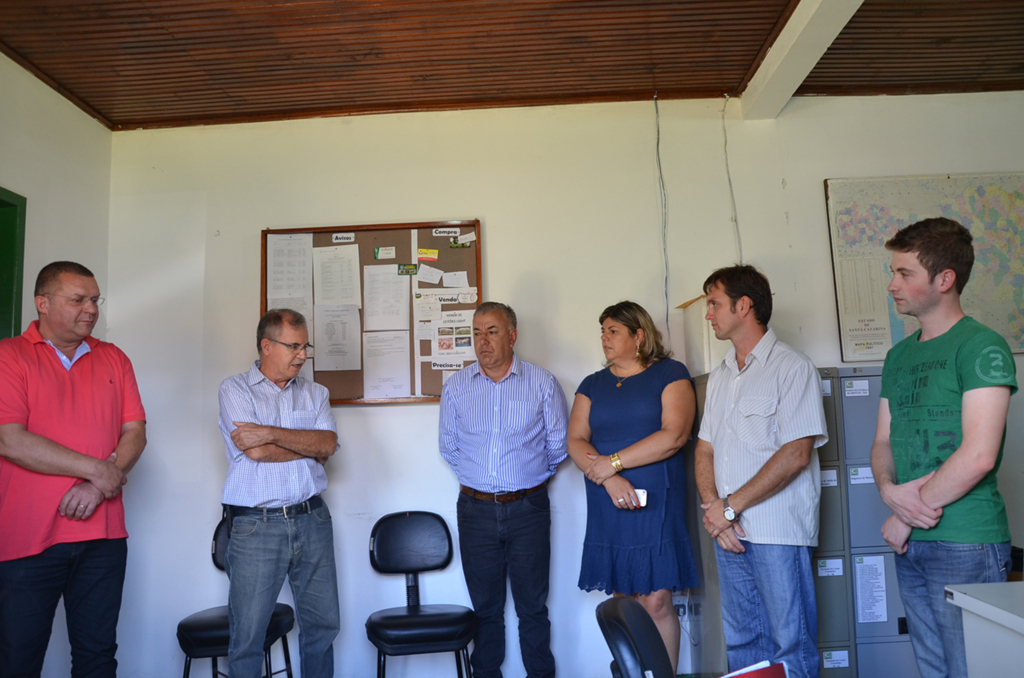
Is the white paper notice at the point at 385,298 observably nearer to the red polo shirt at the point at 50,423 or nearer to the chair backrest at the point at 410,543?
the chair backrest at the point at 410,543

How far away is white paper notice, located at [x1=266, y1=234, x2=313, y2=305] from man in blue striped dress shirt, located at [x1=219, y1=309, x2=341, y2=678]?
0.81 m

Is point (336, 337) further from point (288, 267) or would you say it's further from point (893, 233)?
point (893, 233)

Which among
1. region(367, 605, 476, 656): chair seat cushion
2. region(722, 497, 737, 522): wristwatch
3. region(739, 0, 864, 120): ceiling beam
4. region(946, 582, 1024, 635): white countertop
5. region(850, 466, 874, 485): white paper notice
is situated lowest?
region(367, 605, 476, 656): chair seat cushion

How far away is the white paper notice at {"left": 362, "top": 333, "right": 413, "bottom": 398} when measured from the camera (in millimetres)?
3555

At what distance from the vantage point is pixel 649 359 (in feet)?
9.89

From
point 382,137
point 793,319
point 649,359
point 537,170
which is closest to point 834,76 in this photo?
point 793,319

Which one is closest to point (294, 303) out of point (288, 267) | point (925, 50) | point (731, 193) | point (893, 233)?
point (288, 267)

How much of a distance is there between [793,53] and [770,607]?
228 centimetres

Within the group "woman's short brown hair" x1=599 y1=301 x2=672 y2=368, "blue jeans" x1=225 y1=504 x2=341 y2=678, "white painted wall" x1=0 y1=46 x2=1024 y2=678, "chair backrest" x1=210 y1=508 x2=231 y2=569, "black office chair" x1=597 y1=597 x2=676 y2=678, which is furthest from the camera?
"white painted wall" x1=0 y1=46 x2=1024 y2=678

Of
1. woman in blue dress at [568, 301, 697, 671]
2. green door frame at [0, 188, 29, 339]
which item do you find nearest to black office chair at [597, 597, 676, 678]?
woman in blue dress at [568, 301, 697, 671]

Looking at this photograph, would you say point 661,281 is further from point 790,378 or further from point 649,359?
point 790,378

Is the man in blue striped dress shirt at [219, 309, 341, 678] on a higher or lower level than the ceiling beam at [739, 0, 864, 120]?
lower

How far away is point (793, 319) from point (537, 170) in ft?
5.01

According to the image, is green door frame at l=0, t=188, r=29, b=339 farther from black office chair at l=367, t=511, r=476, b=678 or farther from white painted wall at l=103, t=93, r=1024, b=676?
black office chair at l=367, t=511, r=476, b=678
